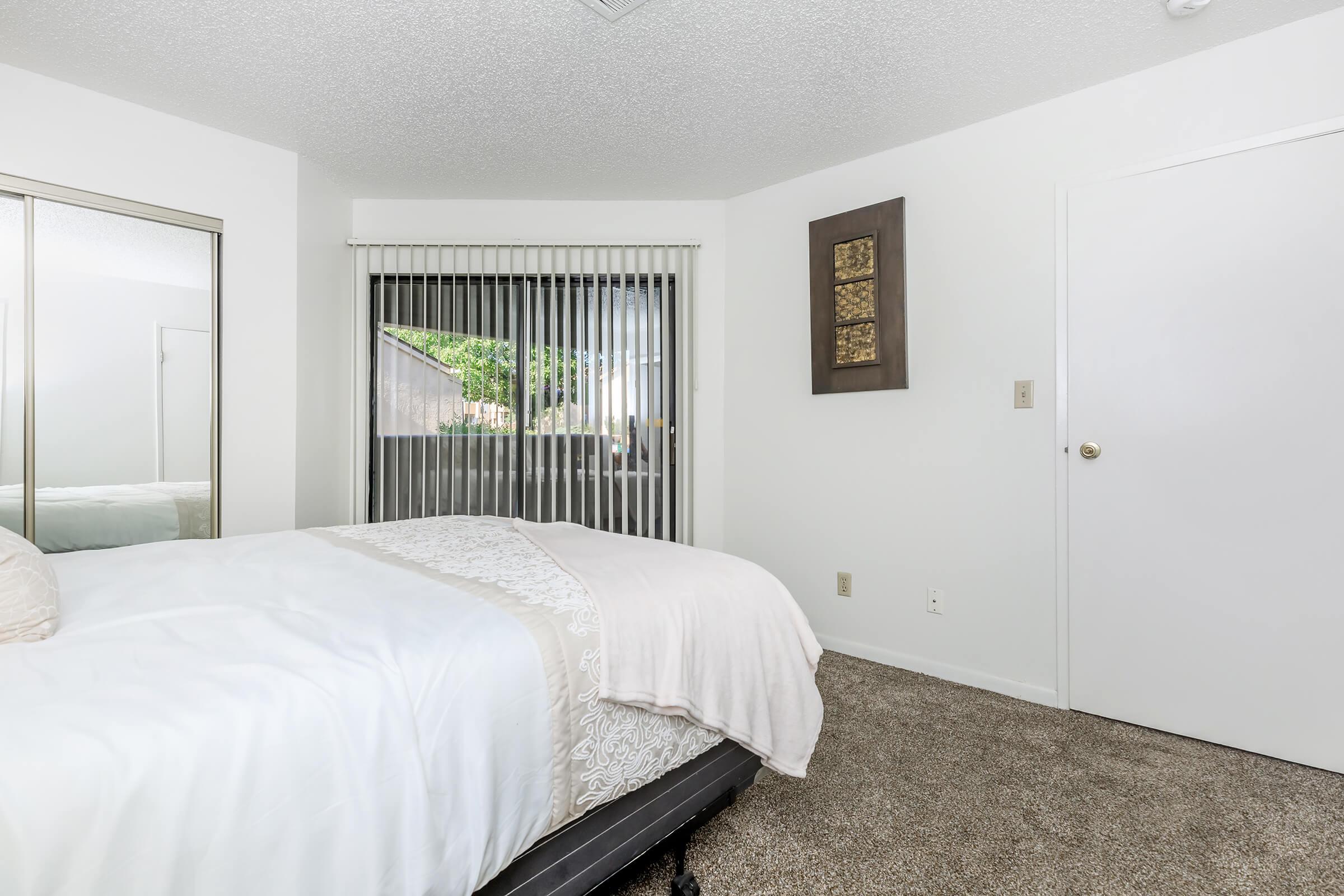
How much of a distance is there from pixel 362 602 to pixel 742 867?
108cm

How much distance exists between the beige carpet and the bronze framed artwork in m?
1.58

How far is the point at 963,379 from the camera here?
279cm

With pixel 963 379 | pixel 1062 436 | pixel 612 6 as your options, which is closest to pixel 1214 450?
pixel 1062 436

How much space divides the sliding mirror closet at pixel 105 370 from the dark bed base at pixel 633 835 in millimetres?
2635

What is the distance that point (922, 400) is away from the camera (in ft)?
9.57

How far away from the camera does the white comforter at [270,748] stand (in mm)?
690

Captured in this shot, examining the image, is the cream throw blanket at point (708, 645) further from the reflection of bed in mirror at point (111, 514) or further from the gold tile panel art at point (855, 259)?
the reflection of bed in mirror at point (111, 514)

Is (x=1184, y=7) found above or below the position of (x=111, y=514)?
above

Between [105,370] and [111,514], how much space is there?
61cm

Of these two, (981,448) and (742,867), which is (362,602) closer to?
(742,867)

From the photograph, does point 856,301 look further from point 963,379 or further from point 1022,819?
point 1022,819

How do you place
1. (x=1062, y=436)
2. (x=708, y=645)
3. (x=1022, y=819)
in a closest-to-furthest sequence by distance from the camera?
(x=708, y=645)
(x=1022, y=819)
(x=1062, y=436)

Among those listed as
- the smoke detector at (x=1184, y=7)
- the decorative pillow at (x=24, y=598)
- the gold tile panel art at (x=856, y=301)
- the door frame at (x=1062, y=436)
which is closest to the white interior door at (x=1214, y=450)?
the door frame at (x=1062, y=436)

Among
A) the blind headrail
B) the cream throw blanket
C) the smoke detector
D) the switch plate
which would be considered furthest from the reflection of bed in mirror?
the smoke detector
